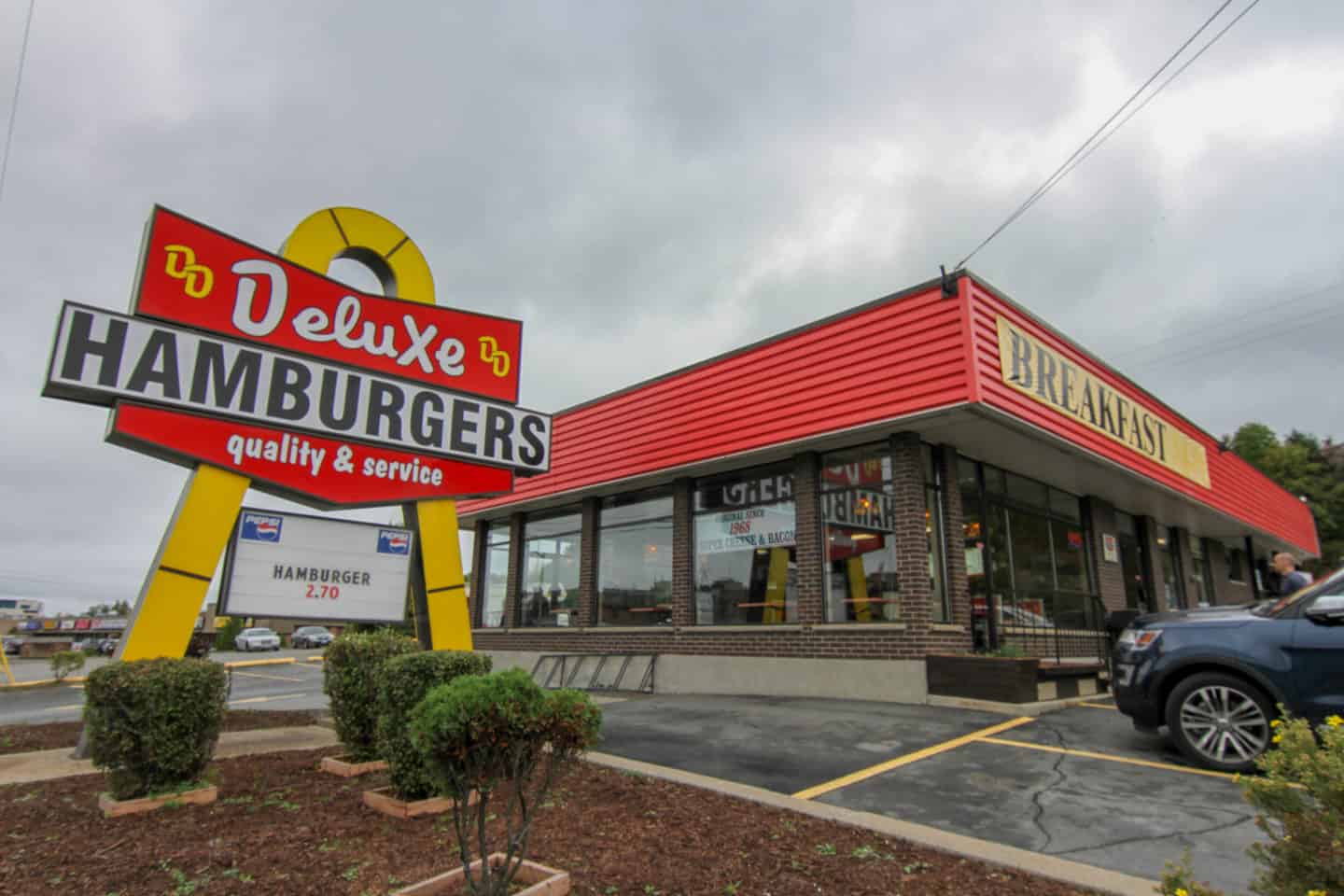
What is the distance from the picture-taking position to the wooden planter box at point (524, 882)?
11.4 ft

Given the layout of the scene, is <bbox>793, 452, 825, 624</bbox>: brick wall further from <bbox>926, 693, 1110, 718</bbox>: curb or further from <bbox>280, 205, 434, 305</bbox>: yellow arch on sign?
<bbox>280, 205, 434, 305</bbox>: yellow arch on sign

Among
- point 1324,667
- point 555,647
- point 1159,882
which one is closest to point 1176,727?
point 1324,667

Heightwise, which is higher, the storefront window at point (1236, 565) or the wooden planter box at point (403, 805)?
the storefront window at point (1236, 565)

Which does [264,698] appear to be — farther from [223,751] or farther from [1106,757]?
[1106,757]

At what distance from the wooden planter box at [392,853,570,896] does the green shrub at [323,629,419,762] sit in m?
3.27

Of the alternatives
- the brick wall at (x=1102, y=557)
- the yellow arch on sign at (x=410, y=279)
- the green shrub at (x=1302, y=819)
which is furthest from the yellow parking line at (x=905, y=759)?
the brick wall at (x=1102, y=557)

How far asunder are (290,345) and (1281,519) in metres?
27.3

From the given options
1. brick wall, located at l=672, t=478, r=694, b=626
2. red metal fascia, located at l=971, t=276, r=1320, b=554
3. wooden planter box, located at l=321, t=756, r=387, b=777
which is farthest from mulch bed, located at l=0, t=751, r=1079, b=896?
brick wall, located at l=672, t=478, r=694, b=626

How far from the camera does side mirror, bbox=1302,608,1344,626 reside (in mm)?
5859

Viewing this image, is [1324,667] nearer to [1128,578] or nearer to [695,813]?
[695,813]

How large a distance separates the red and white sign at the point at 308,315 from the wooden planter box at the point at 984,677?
22.0ft

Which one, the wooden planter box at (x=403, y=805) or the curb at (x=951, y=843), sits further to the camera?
the wooden planter box at (x=403, y=805)

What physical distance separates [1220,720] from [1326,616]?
3.99 ft

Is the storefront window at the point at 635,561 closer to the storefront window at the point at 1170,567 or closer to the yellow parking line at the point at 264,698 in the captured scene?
the yellow parking line at the point at 264,698
